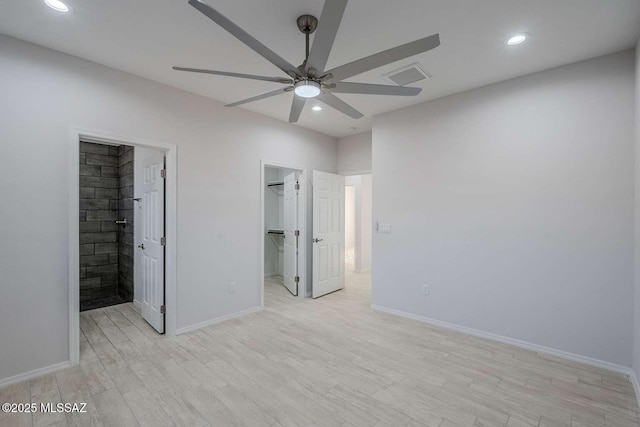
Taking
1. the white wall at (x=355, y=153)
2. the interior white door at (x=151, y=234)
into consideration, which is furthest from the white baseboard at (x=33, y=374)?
the white wall at (x=355, y=153)

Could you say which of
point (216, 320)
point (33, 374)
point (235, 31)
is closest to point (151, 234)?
point (216, 320)

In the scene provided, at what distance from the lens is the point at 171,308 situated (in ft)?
10.8

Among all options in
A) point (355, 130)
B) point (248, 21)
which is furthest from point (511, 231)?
point (248, 21)

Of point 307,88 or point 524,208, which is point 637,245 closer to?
point 524,208

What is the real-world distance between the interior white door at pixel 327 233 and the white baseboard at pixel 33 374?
306cm

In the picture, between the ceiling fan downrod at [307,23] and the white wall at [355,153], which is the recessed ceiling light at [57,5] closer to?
the ceiling fan downrod at [307,23]

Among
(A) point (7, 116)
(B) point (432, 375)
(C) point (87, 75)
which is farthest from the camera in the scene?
(C) point (87, 75)

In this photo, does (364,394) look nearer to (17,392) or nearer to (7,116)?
(17,392)

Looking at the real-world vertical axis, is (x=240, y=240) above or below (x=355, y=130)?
below

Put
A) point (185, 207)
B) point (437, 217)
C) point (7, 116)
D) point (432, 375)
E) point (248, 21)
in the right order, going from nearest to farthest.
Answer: point (248, 21) → point (7, 116) → point (432, 375) → point (185, 207) → point (437, 217)

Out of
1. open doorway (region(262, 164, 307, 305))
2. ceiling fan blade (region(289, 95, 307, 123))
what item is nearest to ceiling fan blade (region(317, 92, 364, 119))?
ceiling fan blade (region(289, 95, 307, 123))

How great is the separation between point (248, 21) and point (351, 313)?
3518 millimetres

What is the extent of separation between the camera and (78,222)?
8.79ft

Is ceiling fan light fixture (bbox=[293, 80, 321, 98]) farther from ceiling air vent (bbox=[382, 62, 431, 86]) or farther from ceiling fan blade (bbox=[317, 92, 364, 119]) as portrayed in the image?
ceiling air vent (bbox=[382, 62, 431, 86])
